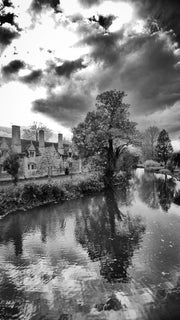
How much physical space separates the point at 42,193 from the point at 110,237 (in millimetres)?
11652

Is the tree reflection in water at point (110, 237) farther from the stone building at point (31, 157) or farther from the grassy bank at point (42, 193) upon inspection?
the stone building at point (31, 157)

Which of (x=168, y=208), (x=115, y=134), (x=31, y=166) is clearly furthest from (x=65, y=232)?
(x=31, y=166)

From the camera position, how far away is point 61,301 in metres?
5.97

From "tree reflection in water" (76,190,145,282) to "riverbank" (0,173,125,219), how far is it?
19.0 ft

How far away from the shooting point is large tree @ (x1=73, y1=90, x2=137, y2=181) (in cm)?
2819

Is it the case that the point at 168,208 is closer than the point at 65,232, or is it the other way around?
the point at 65,232

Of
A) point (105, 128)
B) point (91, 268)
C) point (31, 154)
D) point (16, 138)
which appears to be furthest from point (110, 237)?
point (31, 154)

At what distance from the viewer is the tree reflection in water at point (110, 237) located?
26.0ft

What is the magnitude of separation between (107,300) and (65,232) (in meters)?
6.76

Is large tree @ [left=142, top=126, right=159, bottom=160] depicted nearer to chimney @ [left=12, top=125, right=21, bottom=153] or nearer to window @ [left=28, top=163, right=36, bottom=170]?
window @ [left=28, top=163, right=36, bottom=170]

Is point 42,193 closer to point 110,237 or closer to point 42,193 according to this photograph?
point 42,193

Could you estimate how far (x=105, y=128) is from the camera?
93.2 feet

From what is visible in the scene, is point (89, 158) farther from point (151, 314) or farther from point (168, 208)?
point (151, 314)

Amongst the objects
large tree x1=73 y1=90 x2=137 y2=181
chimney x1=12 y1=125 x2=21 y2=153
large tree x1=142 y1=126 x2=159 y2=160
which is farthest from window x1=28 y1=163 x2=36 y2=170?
large tree x1=142 y1=126 x2=159 y2=160
